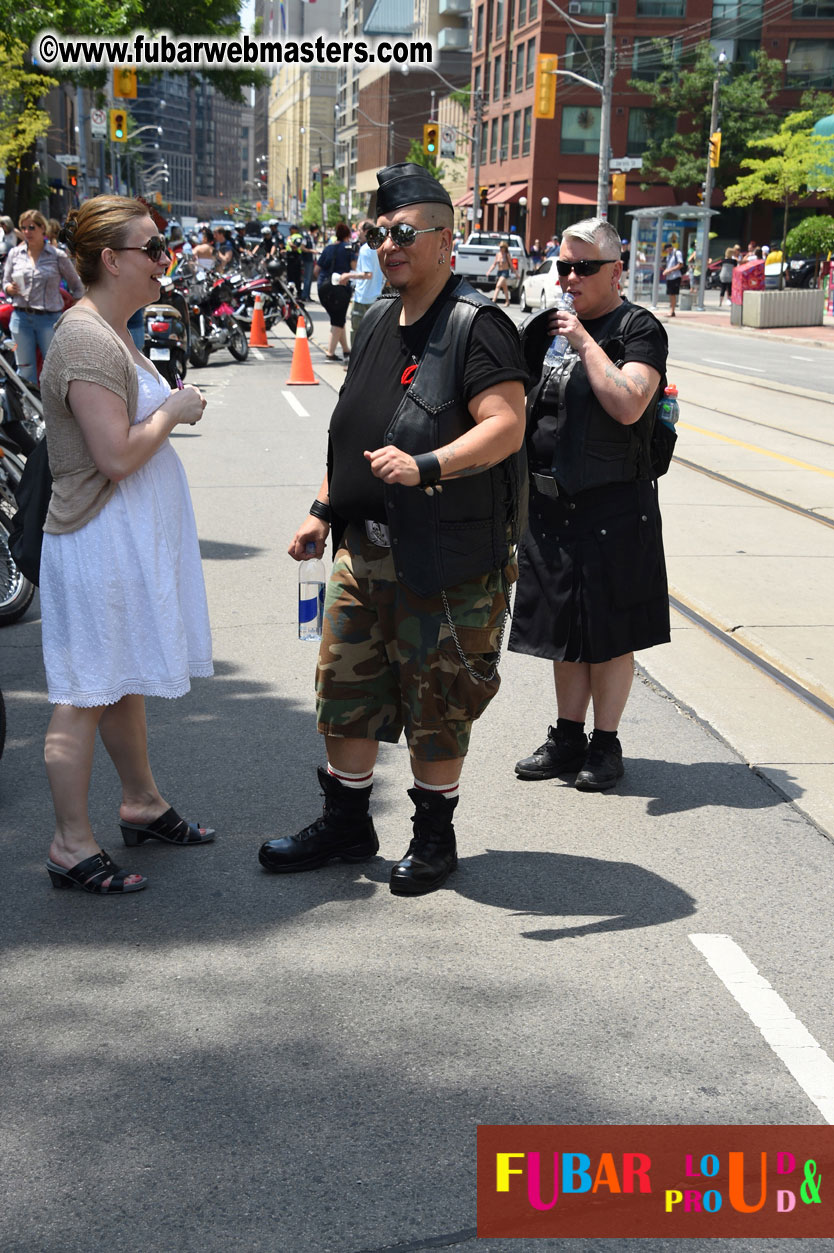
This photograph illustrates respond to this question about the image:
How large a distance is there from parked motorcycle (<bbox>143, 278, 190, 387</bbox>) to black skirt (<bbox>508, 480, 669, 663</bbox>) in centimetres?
1076

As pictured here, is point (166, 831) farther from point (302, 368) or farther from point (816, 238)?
point (816, 238)

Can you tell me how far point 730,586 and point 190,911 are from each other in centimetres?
489

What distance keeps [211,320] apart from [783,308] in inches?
740

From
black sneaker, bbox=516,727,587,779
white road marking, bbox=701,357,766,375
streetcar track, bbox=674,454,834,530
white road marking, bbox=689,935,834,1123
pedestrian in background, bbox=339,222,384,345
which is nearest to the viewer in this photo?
white road marking, bbox=689,935,834,1123

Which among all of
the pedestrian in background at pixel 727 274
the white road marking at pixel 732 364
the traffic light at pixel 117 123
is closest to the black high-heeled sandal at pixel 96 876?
the white road marking at pixel 732 364

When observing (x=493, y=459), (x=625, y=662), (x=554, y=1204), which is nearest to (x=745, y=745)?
(x=625, y=662)

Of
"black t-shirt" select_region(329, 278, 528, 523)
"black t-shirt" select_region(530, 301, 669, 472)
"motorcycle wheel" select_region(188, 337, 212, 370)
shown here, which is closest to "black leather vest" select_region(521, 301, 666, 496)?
"black t-shirt" select_region(530, 301, 669, 472)

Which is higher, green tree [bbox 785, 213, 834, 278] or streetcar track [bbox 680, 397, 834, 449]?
green tree [bbox 785, 213, 834, 278]

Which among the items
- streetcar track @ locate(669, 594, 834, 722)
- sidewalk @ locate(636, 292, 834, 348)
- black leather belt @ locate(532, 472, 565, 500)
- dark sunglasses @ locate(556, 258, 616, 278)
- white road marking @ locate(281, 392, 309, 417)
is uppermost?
dark sunglasses @ locate(556, 258, 616, 278)

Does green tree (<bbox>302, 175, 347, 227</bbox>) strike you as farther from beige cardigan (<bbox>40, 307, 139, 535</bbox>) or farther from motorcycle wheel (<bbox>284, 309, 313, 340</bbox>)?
beige cardigan (<bbox>40, 307, 139, 535</bbox>)

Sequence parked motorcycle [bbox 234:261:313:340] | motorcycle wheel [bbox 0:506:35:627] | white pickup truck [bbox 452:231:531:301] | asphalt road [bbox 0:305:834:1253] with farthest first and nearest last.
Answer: white pickup truck [bbox 452:231:531:301] → parked motorcycle [bbox 234:261:313:340] → motorcycle wheel [bbox 0:506:35:627] → asphalt road [bbox 0:305:834:1253]

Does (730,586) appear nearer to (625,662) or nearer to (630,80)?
(625,662)

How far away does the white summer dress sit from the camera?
13.0ft

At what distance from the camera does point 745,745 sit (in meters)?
5.54
